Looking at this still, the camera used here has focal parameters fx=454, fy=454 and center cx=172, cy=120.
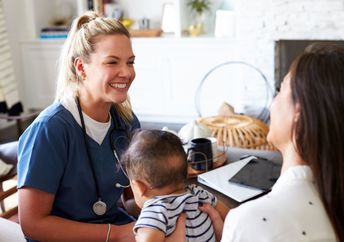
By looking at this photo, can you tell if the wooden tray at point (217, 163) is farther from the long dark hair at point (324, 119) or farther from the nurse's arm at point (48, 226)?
the long dark hair at point (324, 119)

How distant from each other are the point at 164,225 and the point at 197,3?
135 inches

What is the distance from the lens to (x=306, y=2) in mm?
3434

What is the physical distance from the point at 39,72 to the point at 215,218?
390 cm

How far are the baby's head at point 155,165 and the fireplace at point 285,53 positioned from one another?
8.16 feet

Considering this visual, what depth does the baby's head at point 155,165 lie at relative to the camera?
118 centimetres

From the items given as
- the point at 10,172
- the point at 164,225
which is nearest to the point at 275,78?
the point at 10,172

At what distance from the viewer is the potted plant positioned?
419 centimetres

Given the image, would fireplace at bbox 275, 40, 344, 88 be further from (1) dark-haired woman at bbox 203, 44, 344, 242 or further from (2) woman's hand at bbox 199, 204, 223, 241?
(1) dark-haired woman at bbox 203, 44, 344, 242

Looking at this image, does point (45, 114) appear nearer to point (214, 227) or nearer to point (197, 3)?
point (214, 227)

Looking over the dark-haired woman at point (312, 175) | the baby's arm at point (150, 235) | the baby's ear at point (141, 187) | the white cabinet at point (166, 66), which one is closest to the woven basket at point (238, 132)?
the white cabinet at point (166, 66)

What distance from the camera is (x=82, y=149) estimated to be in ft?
4.63

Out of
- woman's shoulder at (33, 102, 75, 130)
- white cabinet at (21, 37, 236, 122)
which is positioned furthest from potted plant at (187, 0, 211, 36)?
woman's shoulder at (33, 102, 75, 130)

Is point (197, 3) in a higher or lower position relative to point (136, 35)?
higher

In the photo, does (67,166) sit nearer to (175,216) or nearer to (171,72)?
(175,216)
